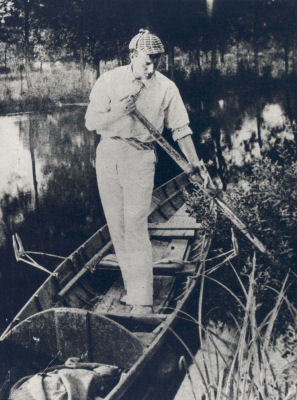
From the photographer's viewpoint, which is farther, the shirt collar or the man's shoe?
the man's shoe

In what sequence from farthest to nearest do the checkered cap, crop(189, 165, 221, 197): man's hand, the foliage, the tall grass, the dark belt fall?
the foliage < crop(189, 165, 221, 197): man's hand < the dark belt < the checkered cap < the tall grass

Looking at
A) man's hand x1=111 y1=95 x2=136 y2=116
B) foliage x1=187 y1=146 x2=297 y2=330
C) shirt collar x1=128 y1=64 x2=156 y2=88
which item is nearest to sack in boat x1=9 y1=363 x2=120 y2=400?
foliage x1=187 y1=146 x2=297 y2=330

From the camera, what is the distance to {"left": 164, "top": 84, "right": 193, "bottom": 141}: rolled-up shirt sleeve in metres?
3.17

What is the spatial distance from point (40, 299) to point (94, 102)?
1289 mm

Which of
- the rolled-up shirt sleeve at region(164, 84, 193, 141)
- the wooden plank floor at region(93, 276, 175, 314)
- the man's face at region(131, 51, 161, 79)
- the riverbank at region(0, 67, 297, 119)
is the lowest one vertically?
the wooden plank floor at region(93, 276, 175, 314)

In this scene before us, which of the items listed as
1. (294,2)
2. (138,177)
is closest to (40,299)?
(138,177)

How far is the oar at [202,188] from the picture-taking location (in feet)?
10.1

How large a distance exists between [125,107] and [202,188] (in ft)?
2.32

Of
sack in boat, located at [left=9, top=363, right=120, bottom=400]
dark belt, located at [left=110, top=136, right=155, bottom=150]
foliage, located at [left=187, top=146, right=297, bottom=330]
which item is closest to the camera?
sack in boat, located at [left=9, top=363, right=120, bottom=400]

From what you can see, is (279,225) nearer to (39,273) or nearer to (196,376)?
(196,376)

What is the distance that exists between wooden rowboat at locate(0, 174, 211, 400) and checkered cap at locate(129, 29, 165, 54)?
4.60ft

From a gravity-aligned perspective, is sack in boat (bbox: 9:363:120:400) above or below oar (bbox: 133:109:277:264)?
below

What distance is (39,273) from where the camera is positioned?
3.36m

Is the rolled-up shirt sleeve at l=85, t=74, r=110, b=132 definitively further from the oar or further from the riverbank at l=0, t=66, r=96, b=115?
the oar
